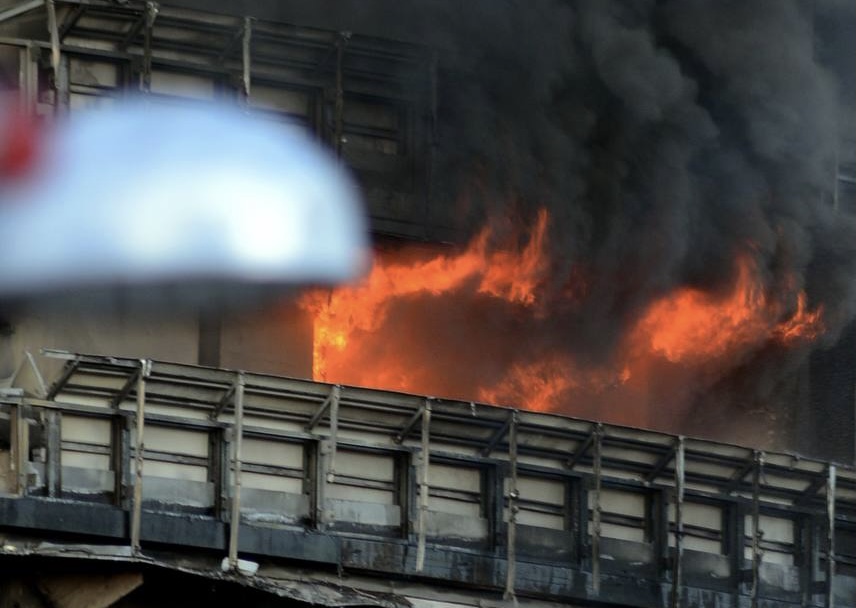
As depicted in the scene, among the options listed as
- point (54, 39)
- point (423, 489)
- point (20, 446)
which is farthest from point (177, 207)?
point (20, 446)

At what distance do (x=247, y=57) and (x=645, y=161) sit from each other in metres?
6.80

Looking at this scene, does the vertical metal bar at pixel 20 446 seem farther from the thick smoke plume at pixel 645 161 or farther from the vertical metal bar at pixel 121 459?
the thick smoke plume at pixel 645 161

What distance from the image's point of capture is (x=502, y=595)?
24.7 m

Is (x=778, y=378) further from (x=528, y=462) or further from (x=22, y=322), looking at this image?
(x=22, y=322)

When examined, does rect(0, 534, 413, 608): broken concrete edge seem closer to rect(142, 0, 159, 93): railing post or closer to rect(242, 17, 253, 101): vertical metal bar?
rect(142, 0, 159, 93): railing post

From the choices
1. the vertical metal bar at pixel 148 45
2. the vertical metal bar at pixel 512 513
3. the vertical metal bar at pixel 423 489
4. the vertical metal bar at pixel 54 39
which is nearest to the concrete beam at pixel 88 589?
the vertical metal bar at pixel 423 489

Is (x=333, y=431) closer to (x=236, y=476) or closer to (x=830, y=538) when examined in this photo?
(x=236, y=476)

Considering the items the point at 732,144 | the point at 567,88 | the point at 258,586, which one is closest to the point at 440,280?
the point at 567,88

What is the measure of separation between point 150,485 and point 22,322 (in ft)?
11.6

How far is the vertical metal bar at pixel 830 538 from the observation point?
26.9m

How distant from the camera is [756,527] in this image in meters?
26.4

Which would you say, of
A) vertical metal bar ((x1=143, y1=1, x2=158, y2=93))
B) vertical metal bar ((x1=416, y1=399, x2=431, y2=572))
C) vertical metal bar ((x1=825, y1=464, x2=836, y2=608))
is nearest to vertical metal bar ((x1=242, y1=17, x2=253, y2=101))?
vertical metal bar ((x1=143, y1=1, x2=158, y2=93))

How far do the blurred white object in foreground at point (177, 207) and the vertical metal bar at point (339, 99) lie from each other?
24cm

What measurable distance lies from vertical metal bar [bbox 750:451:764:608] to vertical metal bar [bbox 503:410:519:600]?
3.00 m
